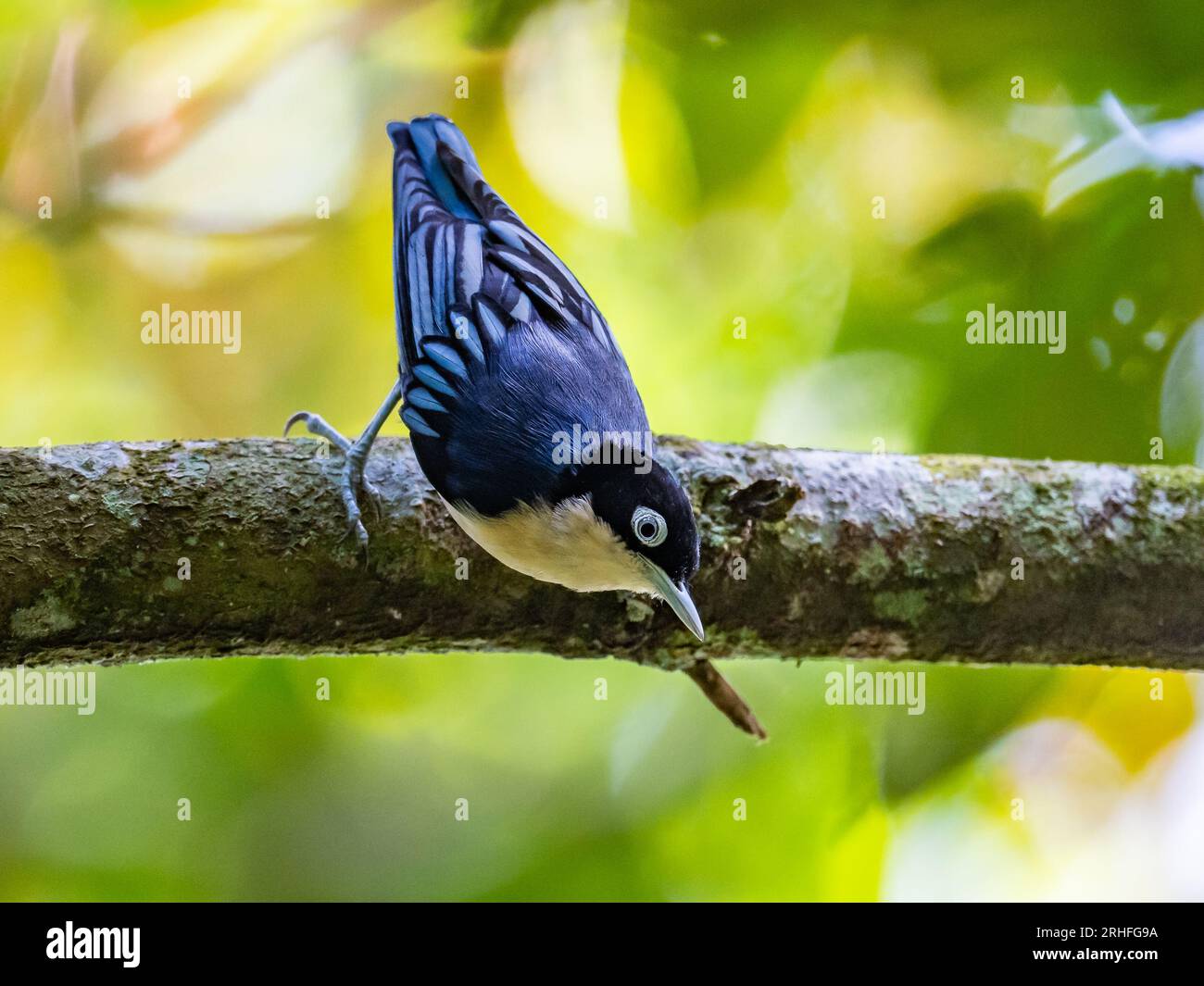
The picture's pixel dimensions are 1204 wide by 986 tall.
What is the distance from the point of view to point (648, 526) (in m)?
1.78

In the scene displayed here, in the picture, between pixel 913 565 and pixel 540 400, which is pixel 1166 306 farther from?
pixel 540 400

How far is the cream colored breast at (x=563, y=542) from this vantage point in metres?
1.83

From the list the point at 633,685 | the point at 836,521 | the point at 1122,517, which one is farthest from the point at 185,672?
the point at 1122,517

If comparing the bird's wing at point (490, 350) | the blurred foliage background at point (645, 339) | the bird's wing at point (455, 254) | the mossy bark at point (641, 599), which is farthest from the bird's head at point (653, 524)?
the blurred foliage background at point (645, 339)

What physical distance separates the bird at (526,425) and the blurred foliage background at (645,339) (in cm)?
97

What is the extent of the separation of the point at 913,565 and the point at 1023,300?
1.08 m

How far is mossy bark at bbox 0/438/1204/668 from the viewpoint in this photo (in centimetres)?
181

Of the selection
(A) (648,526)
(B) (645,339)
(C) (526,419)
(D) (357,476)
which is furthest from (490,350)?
(B) (645,339)

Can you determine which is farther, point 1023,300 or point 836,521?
point 1023,300

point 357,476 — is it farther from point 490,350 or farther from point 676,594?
point 676,594

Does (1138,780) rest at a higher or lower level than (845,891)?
higher

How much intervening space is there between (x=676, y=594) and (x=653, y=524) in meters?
0.14

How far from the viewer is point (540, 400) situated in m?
1.94

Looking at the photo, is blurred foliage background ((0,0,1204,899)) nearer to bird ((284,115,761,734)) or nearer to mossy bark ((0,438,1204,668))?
mossy bark ((0,438,1204,668))
